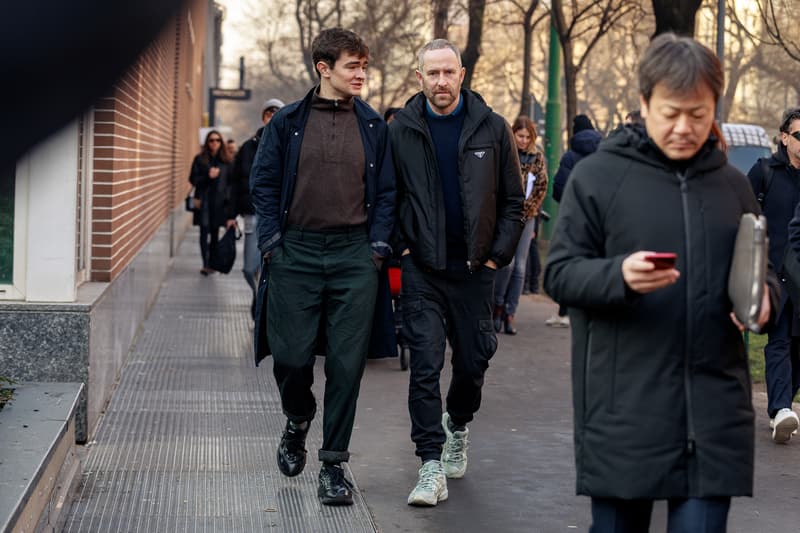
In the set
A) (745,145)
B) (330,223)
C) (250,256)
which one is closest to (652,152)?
(330,223)

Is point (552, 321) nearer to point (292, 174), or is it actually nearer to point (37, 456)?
point (292, 174)

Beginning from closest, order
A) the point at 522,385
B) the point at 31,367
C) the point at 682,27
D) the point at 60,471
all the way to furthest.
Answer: the point at 60,471, the point at 31,367, the point at 522,385, the point at 682,27

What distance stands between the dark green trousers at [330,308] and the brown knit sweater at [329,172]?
0.07 metres

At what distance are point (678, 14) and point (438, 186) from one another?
25.3 ft

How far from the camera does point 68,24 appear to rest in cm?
53

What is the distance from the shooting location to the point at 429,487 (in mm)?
5512

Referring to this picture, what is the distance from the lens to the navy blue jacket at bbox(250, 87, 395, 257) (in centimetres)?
550

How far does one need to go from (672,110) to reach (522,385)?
6128 mm

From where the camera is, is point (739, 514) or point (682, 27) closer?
point (739, 514)

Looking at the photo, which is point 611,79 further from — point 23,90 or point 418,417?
point 23,90

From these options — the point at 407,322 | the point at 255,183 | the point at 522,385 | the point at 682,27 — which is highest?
the point at 682,27

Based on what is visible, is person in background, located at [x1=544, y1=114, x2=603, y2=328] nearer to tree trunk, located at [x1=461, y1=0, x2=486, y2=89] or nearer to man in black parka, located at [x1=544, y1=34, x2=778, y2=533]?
man in black parka, located at [x1=544, y1=34, x2=778, y2=533]

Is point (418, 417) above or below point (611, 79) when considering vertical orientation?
below

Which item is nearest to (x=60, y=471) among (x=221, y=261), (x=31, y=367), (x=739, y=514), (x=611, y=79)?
(x=31, y=367)
